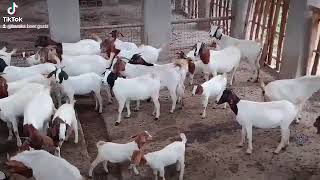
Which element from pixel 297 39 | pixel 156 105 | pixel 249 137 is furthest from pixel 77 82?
pixel 297 39

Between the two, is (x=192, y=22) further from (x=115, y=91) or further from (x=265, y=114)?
(x=265, y=114)

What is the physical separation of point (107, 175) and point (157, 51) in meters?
3.69

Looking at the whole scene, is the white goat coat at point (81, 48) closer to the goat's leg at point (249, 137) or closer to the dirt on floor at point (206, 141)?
the dirt on floor at point (206, 141)

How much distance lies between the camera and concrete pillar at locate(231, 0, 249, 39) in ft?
36.1

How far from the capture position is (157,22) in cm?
1029

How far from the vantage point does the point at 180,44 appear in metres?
12.2

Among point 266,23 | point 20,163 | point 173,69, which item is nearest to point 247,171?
point 173,69

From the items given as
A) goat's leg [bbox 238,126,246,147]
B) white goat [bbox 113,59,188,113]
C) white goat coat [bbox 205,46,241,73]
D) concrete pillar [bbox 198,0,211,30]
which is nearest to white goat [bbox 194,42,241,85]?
white goat coat [bbox 205,46,241,73]

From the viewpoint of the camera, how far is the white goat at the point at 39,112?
6.48 m

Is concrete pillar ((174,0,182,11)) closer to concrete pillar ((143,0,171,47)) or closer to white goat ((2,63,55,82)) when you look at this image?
concrete pillar ((143,0,171,47))

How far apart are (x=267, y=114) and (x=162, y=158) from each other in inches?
68.2

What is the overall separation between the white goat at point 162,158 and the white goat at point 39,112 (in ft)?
5.35

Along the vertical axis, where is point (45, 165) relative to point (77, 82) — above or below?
below

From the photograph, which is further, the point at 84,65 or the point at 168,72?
the point at 84,65
